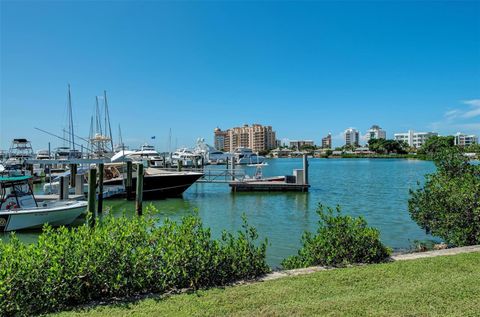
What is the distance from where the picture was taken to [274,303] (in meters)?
4.65

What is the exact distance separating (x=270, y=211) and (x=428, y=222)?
35.5 feet

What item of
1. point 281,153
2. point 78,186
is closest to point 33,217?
point 78,186

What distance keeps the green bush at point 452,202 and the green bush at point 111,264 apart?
6201mm

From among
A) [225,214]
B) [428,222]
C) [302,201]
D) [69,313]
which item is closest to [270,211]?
[225,214]

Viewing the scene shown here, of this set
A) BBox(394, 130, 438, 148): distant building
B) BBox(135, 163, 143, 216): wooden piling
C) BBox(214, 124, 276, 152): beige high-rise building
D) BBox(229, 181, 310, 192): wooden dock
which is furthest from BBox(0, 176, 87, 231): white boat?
BBox(394, 130, 438, 148): distant building

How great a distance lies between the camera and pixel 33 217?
48.6 ft

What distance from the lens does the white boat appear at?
14586 millimetres

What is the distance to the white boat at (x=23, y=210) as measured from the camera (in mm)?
14586

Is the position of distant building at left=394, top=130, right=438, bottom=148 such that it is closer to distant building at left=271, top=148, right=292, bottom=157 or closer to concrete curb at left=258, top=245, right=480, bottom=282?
distant building at left=271, top=148, right=292, bottom=157

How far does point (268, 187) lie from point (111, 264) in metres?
24.4

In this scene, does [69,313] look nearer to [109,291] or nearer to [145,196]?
[109,291]

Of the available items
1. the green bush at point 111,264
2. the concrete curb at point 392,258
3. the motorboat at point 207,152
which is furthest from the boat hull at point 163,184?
the motorboat at point 207,152

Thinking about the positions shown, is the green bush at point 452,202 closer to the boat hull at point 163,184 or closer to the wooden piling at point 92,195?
the wooden piling at point 92,195

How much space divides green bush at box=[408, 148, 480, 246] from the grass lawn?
349 centimetres
